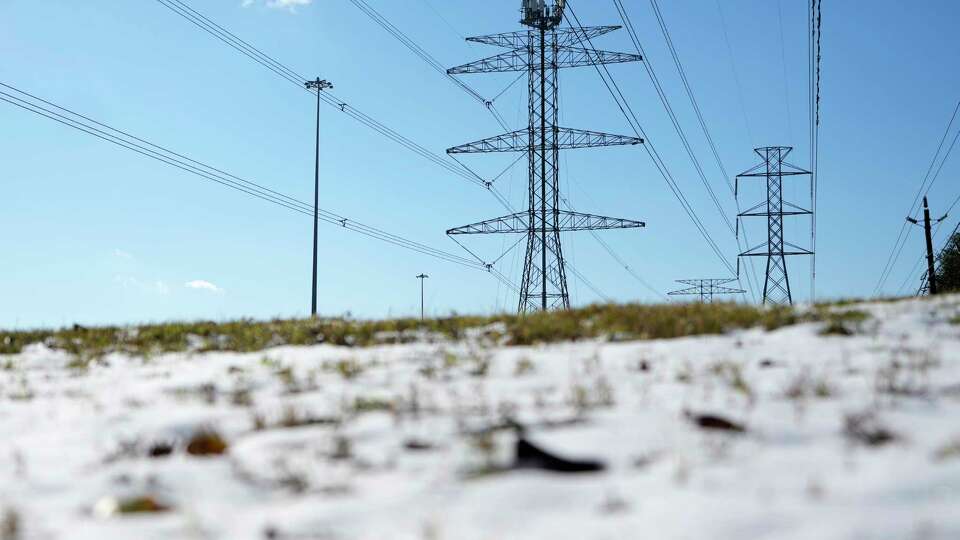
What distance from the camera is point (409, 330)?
895cm

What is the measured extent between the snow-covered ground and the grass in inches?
28.0

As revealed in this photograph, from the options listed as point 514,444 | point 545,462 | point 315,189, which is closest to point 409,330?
point 514,444

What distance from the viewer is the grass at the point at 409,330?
7.59 m

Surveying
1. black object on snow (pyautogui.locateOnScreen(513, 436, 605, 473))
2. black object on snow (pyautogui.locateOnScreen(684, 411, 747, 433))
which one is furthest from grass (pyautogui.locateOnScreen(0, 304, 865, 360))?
black object on snow (pyautogui.locateOnScreen(684, 411, 747, 433))

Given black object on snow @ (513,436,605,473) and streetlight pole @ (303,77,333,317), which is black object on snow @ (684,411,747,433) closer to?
black object on snow @ (513,436,605,473)

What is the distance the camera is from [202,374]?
22.9 ft

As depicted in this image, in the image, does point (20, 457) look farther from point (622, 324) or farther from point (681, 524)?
point (622, 324)

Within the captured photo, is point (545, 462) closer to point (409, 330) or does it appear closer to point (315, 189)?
point (409, 330)

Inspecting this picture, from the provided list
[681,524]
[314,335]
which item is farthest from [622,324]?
[681,524]

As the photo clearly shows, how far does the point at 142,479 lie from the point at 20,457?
108 cm

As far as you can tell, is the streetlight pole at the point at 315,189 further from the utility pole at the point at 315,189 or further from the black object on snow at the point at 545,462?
the black object on snow at the point at 545,462

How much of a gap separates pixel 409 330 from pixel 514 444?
5176 millimetres

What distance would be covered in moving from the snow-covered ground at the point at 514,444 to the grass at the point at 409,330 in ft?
2.33

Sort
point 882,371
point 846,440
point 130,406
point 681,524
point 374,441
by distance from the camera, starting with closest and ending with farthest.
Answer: point 681,524, point 846,440, point 374,441, point 882,371, point 130,406
